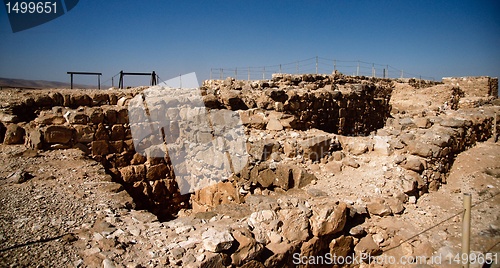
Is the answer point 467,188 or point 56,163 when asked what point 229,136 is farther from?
point 467,188

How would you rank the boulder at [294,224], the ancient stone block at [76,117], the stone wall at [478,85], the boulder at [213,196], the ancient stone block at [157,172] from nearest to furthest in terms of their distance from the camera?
the boulder at [294,224]
the ancient stone block at [76,117]
the boulder at [213,196]
the ancient stone block at [157,172]
the stone wall at [478,85]

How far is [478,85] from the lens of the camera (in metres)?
20.1

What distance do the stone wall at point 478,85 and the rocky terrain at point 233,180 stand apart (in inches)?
590

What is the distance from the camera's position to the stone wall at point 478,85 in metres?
19.8

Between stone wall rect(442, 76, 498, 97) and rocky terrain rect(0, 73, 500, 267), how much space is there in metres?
15.0

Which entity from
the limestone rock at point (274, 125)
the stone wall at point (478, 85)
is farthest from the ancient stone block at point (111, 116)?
the stone wall at point (478, 85)

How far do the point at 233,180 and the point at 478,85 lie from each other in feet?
69.9

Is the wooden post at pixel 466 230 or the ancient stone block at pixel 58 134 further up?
the ancient stone block at pixel 58 134

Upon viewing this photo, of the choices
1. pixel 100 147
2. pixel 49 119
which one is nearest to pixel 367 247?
pixel 100 147

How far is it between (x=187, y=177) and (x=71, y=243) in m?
4.50

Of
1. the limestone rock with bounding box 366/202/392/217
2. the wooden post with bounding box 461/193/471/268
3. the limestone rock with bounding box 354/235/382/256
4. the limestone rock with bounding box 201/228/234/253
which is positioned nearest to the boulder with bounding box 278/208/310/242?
the limestone rock with bounding box 201/228/234/253

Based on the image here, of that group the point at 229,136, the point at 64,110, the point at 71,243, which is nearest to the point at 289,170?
the point at 229,136

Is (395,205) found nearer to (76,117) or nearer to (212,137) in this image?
(212,137)

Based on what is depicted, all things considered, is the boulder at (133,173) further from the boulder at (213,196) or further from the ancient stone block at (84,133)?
the boulder at (213,196)
